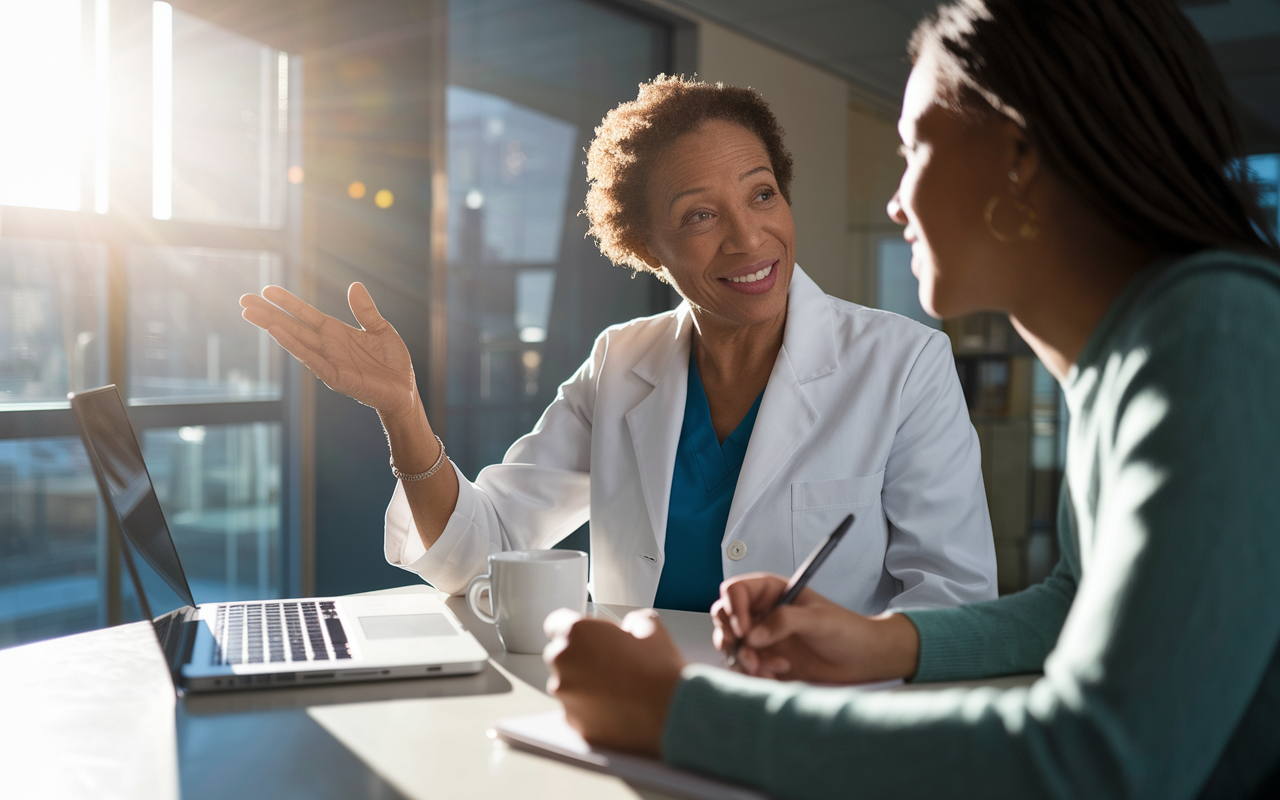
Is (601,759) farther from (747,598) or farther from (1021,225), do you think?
(1021,225)

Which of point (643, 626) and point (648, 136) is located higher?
point (648, 136)

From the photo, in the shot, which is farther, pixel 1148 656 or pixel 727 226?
pixel 727 226

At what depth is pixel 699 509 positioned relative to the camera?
1.69 meters

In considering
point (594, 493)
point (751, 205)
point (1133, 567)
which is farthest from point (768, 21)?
point (1133, 567)

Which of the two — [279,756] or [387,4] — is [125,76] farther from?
[279,756]

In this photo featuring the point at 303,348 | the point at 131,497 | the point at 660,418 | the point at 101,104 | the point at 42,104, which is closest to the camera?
the point at 131,497

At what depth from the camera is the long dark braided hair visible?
680mm

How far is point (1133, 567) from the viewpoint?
0.56 metres

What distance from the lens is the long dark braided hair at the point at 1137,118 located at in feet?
2.23

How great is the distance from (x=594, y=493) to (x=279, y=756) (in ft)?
3.41

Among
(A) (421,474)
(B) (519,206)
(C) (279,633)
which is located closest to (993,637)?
(C) (279,633)

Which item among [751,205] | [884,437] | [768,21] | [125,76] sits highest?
[768,21]

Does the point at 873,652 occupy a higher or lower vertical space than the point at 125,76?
lower

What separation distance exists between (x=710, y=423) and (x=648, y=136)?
0.62m
